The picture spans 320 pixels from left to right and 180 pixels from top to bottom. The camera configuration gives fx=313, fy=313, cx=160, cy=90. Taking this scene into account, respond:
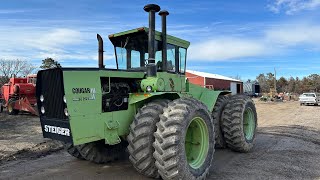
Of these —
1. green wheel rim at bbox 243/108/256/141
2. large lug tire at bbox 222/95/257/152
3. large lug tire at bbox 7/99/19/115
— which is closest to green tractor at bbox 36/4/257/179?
large lug tire at bbox 222/95/257/152

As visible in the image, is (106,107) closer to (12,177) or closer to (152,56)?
(152,56)

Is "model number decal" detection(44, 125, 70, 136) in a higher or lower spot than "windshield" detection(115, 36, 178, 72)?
lower

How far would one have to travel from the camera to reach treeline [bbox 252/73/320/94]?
83562mm

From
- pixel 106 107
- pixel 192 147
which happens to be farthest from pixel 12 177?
pixel 192 147

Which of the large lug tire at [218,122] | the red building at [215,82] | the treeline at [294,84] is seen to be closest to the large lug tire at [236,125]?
the large lug tire at [218,122]

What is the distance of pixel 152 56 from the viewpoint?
6695 millimetres

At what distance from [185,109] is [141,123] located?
2.75 feet

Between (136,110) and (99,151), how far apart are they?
60.4 inches

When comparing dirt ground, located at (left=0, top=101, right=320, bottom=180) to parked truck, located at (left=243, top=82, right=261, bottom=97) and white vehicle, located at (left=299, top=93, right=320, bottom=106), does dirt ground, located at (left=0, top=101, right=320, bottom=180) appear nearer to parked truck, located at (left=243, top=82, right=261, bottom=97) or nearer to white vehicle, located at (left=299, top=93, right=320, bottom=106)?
white vehicle, located at (left=299, top=93, right=320, bottom=106)

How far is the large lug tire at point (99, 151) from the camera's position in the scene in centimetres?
683

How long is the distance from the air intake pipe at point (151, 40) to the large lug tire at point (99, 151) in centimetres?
165

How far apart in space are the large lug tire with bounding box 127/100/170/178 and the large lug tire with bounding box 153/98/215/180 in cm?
13

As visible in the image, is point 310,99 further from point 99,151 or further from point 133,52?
point 99,151

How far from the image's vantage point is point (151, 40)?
6531mm
